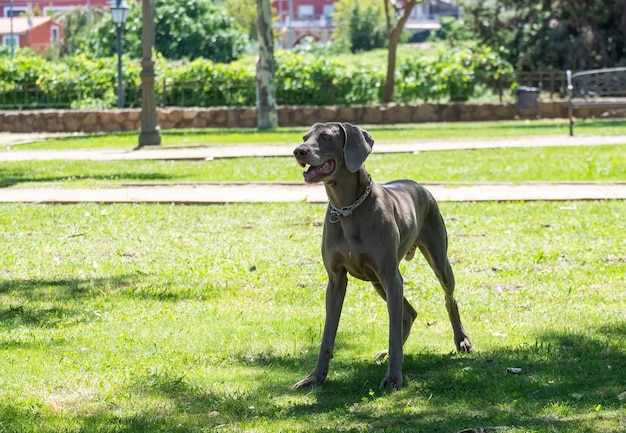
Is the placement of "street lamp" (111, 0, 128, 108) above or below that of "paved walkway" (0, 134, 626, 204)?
above

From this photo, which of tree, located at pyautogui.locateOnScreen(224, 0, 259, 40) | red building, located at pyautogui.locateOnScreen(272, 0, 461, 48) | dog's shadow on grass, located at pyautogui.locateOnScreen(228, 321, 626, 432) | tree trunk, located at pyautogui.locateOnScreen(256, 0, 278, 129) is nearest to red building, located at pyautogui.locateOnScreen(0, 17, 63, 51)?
tree, located at pyautogui.locateOnScreen(224, 0, 259, 40)

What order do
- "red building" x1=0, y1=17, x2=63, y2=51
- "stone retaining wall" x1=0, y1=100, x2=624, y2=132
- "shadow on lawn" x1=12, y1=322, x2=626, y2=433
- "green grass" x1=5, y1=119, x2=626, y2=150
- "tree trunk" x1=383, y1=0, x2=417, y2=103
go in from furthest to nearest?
"red building" x1=0, y1=17, x2=63, y2=51
"tree trunk" x1=383, y1=0, x2=417, y2=103
"stone retaining wall" x1=0, y1=100, x2=624, y2=132
"green grass" x1=5, y1=119, x2=626, y2=150
"shadow on lawn" x1=12, y1=322, x2=626, y2=433

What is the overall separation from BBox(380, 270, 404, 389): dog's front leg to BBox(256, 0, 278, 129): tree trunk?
22255 mm

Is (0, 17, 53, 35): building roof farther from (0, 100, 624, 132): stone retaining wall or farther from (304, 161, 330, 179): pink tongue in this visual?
(304, 161, 330, 179): pink tongue

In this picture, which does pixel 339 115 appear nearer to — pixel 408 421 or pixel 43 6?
pixel 408 421

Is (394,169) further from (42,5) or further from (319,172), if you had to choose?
(42,5)

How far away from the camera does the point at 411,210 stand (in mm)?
6031

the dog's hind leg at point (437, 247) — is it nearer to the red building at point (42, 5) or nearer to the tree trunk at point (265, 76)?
the tree trunk at point (265, 76)

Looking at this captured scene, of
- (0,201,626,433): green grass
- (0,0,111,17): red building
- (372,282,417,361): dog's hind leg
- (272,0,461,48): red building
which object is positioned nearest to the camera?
(0,201,626,433): green grass

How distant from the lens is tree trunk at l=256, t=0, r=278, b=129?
27.7 metres

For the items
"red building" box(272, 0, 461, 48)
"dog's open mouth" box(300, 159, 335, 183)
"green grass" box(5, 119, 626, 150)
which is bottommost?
"green grass" box(5, 119, 626, 150)

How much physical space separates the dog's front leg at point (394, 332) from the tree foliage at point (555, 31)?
102 feet

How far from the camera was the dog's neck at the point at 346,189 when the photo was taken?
564 centimetres

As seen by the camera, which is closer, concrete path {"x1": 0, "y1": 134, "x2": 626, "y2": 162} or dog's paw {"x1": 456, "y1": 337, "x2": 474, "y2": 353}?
dog's paw {"x1": 456, "y1": 337, "x2": 474, "y2": 353}
